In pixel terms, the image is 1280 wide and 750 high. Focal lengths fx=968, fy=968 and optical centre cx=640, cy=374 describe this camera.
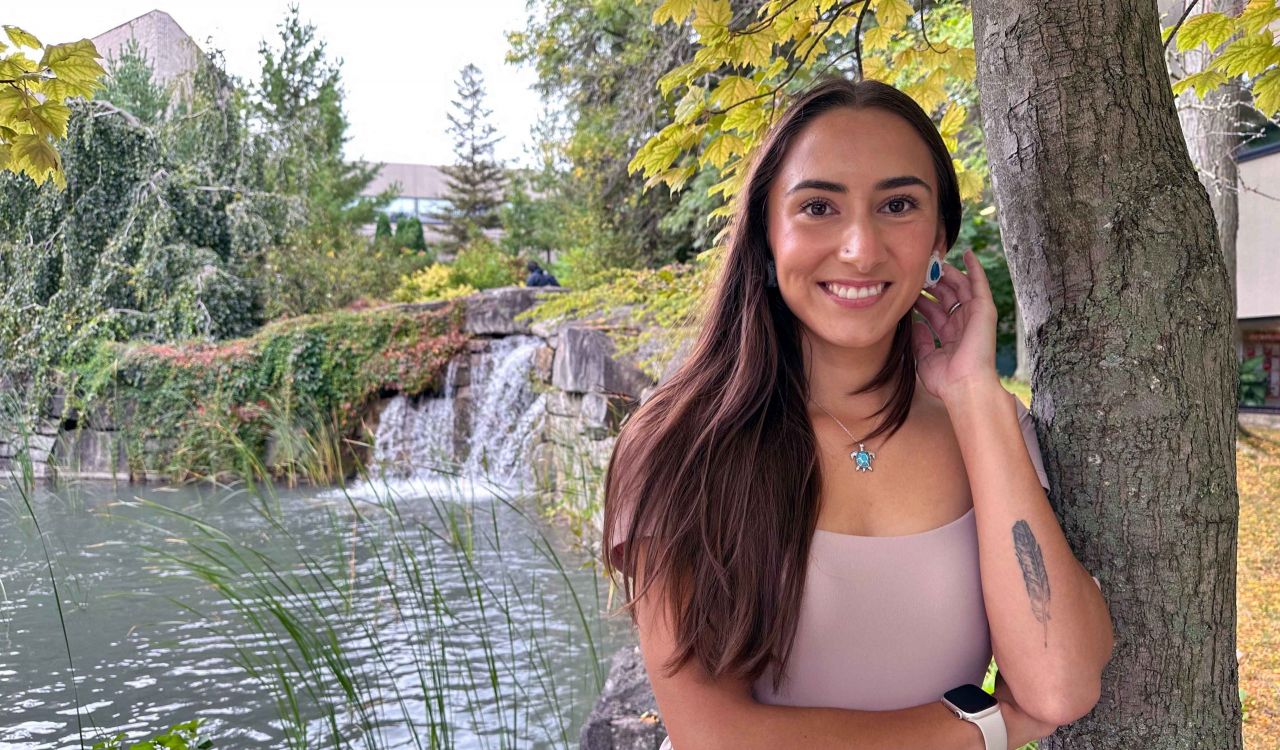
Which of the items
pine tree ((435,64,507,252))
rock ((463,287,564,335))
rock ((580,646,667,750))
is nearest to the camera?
rock ((580,646,667,750))

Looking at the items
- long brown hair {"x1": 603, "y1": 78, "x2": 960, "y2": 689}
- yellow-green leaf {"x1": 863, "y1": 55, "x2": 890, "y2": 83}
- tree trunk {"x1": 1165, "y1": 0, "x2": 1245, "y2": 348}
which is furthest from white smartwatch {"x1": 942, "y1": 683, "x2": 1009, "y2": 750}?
tree trunk {"x1": 1165, "y1": 0, "x2": 1245, "y2": 348}

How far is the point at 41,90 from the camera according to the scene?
6.26 feet

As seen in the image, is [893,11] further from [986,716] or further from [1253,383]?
[1253,383]

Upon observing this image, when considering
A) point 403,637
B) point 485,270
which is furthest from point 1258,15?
point 485,270

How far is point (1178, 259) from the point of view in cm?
120

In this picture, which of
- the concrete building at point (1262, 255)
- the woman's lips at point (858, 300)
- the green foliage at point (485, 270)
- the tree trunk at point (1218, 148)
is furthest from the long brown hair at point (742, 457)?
the green foliage at point (485, 270)

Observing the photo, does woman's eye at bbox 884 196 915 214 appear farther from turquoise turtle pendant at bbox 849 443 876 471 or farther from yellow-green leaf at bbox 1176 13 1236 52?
yellow-green leaf at bbox 1176 13 1236 52

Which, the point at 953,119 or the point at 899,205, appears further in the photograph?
the point at 953,119

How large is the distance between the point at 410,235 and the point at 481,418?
13.7m

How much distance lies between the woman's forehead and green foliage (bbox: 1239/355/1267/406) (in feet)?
27.2

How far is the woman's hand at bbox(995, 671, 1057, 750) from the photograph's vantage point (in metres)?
1.18

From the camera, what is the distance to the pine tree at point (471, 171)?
2936 centimetres

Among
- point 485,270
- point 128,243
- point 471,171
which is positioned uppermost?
point 471,171

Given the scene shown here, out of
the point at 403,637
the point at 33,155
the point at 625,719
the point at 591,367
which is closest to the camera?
the point at 33,155
